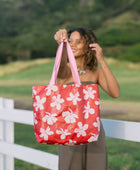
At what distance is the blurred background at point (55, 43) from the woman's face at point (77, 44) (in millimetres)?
8850

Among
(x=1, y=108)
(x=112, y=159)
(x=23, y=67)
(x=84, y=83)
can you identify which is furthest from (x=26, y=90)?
(x=84, y=83)

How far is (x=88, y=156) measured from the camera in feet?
7.16

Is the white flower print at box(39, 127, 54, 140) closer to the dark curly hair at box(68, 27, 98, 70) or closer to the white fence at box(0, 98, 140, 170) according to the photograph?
the dark curly hair at box(68, 27, 98, 70)

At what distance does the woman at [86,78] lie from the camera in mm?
2174

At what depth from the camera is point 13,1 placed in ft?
51.2

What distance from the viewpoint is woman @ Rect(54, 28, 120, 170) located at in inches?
85.6

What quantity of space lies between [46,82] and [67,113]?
1318 cm

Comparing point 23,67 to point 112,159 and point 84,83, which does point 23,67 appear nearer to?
point 112,159

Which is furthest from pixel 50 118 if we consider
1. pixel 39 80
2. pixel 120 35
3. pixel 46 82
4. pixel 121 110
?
pixel 39 80

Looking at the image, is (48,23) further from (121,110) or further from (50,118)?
(50,118)

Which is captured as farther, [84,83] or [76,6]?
[76,6]

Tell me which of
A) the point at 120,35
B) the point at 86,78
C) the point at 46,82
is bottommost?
the point at 46,82

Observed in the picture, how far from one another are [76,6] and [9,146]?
11.2m

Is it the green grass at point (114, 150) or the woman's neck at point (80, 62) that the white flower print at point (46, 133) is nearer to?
the woman's neck at point (80, 62)
